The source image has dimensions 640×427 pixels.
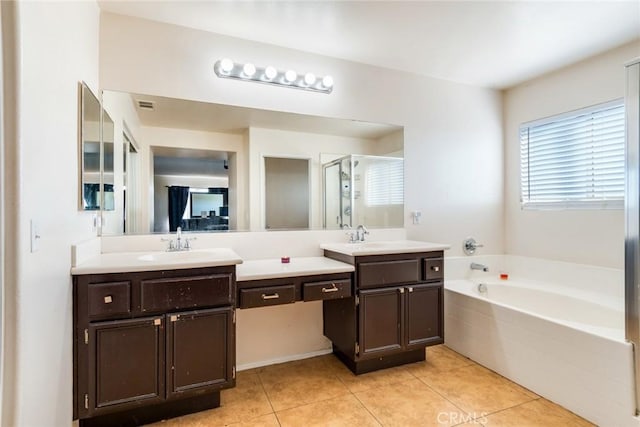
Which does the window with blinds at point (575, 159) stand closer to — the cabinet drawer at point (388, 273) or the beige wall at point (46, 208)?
the cabinet drawer at point (388, 273)

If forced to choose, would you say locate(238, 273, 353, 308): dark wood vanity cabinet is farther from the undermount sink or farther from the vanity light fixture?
the vanity light fixture

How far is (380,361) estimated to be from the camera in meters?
2.34

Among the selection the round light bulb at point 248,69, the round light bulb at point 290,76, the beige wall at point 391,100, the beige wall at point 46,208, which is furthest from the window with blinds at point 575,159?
the beige wall at point 46,208

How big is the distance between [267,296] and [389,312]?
896 millimetres

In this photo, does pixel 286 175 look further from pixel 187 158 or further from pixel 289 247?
pixel 187 158

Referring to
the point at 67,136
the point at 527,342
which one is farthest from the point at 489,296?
the point at 67,136

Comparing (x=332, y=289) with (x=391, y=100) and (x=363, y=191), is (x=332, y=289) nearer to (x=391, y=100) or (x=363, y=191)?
(x=363, y=191)

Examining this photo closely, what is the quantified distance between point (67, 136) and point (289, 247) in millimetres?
1531

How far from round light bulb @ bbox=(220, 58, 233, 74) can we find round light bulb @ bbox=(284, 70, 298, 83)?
0.41 metres

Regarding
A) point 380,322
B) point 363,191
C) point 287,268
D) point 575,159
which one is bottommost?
point 380,322

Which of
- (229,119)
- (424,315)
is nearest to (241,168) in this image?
(229,119)

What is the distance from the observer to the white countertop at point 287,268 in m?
1.91

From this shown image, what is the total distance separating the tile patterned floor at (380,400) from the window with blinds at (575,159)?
169cm

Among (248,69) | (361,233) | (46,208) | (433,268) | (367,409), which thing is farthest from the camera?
(361,233)
